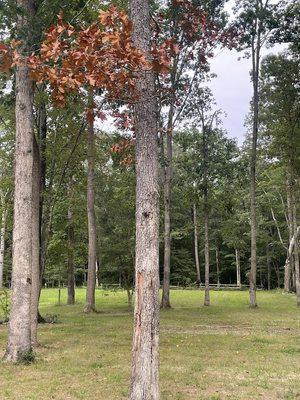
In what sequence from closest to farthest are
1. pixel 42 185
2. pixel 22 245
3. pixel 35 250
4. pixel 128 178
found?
pixel 22 245, pixel 35 250, pixel 42 185, pixel 128 178

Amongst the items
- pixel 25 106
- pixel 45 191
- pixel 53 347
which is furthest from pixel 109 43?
pixel 45 191

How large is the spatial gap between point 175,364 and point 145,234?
388 centimetres

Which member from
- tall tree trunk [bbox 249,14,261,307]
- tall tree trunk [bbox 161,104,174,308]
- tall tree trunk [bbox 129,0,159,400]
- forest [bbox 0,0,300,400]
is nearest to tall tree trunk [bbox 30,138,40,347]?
forest [bbox 0,0,300,400]

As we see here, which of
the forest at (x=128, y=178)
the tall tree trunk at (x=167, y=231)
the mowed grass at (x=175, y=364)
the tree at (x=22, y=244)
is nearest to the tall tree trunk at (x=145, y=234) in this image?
the forest at (x=128, y=178)

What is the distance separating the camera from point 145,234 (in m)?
5.54

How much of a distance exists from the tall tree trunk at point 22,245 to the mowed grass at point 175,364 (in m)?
0.49

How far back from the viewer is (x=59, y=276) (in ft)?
85.3

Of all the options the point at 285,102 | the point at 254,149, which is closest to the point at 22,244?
the point at 254,149

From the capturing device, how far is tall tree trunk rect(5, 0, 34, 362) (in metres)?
8.70

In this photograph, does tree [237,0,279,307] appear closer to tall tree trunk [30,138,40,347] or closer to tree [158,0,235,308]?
tree [158,0,235,308]

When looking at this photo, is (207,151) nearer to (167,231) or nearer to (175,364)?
(167,231)

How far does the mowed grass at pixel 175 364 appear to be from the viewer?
21.6 ft

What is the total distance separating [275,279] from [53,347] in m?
47.2

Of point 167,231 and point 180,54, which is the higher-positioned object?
point 180,54
